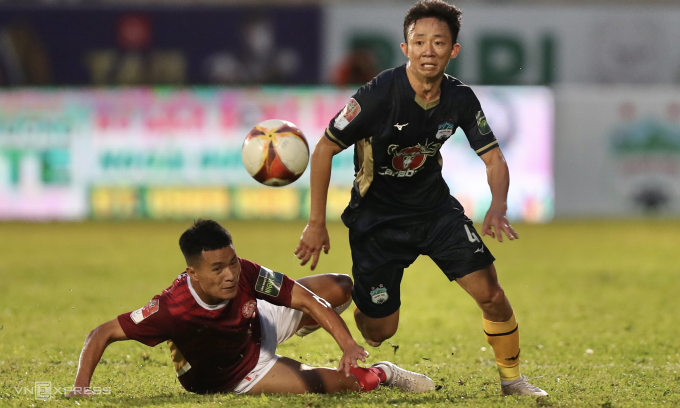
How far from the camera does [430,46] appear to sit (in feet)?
16.3

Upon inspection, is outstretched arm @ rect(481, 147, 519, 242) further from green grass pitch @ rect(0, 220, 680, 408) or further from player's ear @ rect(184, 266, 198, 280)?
player's ear @ rect(184, 266, 198, 280)

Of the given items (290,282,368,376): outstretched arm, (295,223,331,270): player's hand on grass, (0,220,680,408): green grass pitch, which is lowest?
(0,220,680,408): green grass pitch

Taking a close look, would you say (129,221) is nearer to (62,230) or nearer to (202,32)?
(62,230)

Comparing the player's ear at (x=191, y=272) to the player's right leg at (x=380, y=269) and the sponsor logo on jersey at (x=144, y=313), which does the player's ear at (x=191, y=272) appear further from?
the player's right leg at (x=380, y=269)

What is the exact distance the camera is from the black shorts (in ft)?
17.2

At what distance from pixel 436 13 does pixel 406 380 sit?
2.00m

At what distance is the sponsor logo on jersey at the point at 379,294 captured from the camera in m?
5.64

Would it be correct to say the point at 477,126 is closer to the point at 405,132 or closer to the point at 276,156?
the point at 405,132

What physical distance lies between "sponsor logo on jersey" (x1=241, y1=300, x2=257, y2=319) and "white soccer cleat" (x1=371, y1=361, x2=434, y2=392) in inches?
32.2

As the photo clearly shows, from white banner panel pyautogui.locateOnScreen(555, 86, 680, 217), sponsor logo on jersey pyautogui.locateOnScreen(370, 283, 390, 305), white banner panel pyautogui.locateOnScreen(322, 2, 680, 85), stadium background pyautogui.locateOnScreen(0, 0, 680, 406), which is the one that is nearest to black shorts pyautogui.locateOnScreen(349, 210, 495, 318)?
sponsor logo on jersey pyautogui.locateOnScreen(370, 283, 390, 305)

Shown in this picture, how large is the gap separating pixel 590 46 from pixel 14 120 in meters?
11.7

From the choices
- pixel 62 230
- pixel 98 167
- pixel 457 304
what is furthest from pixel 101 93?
pixel 457 304

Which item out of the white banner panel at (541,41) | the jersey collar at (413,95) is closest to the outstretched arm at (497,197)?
the jersey collar at (413,95)

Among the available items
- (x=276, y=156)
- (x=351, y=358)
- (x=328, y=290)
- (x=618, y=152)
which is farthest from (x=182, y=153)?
(x=351, y=358)
